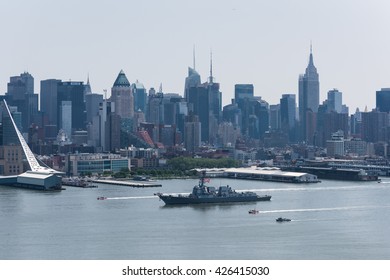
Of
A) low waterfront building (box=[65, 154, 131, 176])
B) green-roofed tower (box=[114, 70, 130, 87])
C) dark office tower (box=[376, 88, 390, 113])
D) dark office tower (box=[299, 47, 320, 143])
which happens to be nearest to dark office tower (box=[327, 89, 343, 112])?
dark office tower (box=[299, 47, 320, 143])

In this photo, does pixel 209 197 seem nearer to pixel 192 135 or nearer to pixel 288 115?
pixel 192 135

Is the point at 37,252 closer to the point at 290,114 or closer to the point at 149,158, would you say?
the point at 149,158

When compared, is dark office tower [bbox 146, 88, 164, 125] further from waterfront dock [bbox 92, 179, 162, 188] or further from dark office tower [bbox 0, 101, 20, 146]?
waterfront dock [bbox 92, 179, 162, 188]

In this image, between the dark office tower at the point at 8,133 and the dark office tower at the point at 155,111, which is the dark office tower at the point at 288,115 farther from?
the dark office tower at the point at 8,133

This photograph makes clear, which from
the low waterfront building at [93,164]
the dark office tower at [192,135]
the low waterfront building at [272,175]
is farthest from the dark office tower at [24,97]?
the low waterfront building at [272,175]

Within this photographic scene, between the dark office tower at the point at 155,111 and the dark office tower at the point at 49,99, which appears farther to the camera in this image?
the dark office tower at the point at 155,111

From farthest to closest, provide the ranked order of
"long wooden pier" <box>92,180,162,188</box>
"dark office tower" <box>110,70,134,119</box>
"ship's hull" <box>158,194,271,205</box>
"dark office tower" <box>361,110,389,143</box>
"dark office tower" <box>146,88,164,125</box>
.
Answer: "dark office tower" <box>146,88,164,125</box>, "dark office tower" <box>110,70,134,119</box>, "dark office tower" <box>361,110,389,143</box>, "long wooden pier" <box>92,180,162,188</box>, "ship's hull" <box>158,194,271,205</box>

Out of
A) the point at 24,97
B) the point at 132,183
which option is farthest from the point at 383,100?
the point at 132,183
